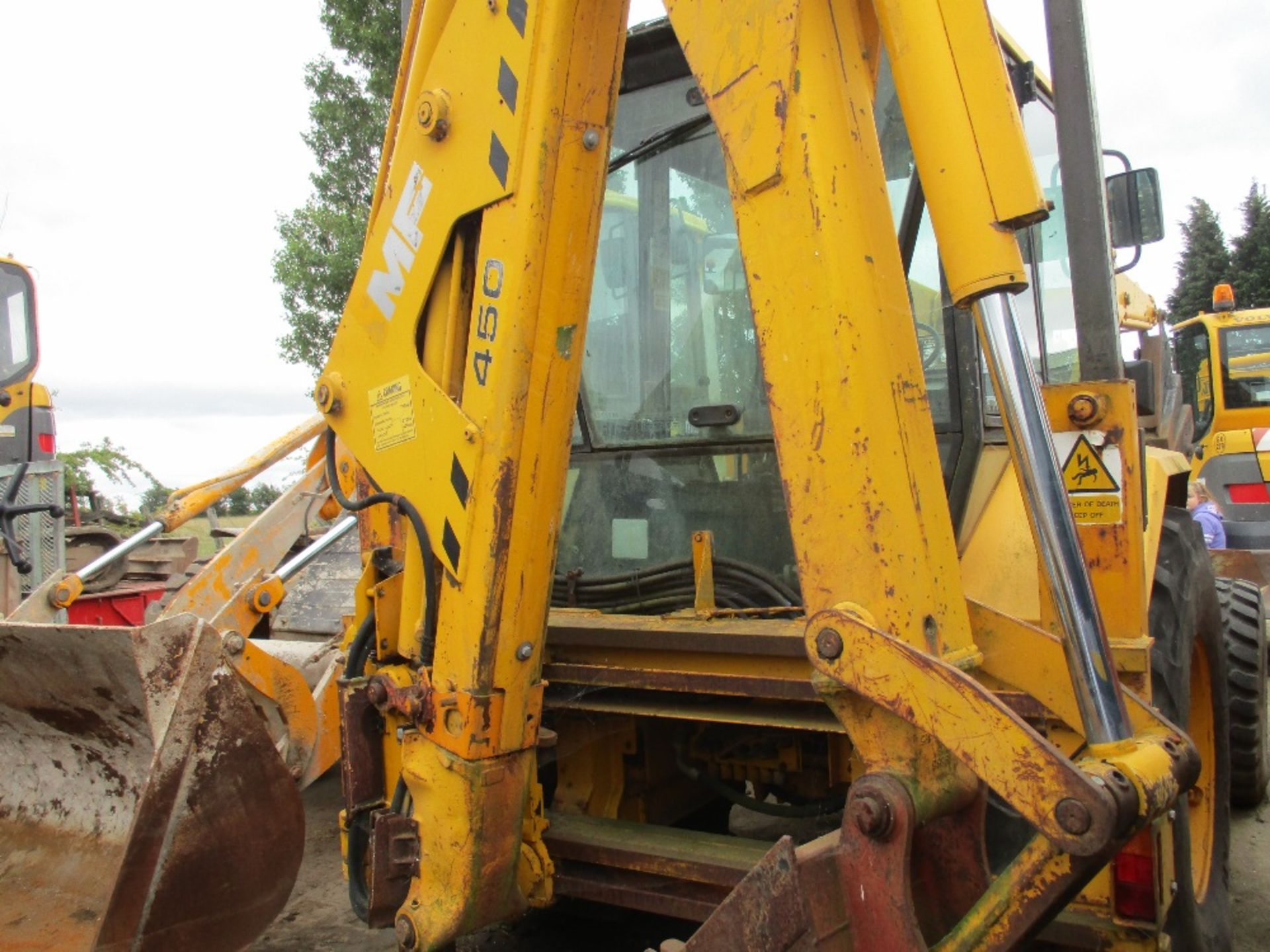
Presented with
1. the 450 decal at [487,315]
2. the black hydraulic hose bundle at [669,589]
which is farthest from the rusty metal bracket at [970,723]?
the 450 decal at [487,315]

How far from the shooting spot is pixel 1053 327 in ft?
9.93

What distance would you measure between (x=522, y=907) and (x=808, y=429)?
1411mm

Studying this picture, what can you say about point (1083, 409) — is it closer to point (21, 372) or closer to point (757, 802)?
point (757, 802)

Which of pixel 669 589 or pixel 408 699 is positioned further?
pixel 669 589

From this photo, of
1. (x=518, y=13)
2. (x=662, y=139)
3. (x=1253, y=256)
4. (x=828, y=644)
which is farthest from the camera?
(x=1253, y=256)

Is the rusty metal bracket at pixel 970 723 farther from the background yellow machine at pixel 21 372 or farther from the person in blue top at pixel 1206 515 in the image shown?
the background yellow machine at pixel 21 372

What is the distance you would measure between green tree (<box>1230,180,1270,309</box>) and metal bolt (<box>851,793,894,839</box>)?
103 ft

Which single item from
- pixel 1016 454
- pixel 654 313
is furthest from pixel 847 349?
pixel 654 313

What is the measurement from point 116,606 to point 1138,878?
7.34 meters

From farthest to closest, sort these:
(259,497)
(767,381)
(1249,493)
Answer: (259,497), (1249,493), (767,381)

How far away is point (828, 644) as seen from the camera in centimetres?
169

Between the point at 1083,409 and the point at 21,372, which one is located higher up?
the point at 21,372

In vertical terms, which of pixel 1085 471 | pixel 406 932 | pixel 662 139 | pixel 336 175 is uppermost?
pixel 336 175

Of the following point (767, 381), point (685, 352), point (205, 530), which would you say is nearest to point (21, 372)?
point (685, 352)
